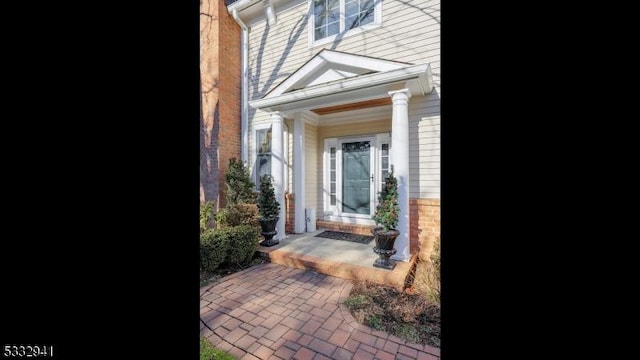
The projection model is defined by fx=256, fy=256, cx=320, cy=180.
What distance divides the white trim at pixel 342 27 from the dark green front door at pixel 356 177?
238 cm

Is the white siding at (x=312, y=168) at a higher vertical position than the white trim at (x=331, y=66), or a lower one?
lower

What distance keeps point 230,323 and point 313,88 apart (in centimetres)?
399

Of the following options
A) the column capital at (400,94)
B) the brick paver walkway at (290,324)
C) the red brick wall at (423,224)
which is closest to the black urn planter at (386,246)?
the brick paver walkway at (290,324)

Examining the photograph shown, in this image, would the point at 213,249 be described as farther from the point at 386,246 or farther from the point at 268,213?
the point at 386,246

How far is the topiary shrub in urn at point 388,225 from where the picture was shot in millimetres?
3997

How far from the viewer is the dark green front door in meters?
6.18

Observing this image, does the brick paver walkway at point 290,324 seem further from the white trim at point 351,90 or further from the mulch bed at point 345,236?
the white trim at point 351,90

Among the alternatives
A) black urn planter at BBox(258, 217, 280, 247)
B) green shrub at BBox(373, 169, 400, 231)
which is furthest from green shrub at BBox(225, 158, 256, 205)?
green shrub at BBox(373, 169, 400, 231)

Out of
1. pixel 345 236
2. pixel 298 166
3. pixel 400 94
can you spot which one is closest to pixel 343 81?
pixel 400 94

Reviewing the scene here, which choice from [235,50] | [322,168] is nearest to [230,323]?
[322,168]

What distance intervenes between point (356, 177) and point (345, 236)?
1.46 m
